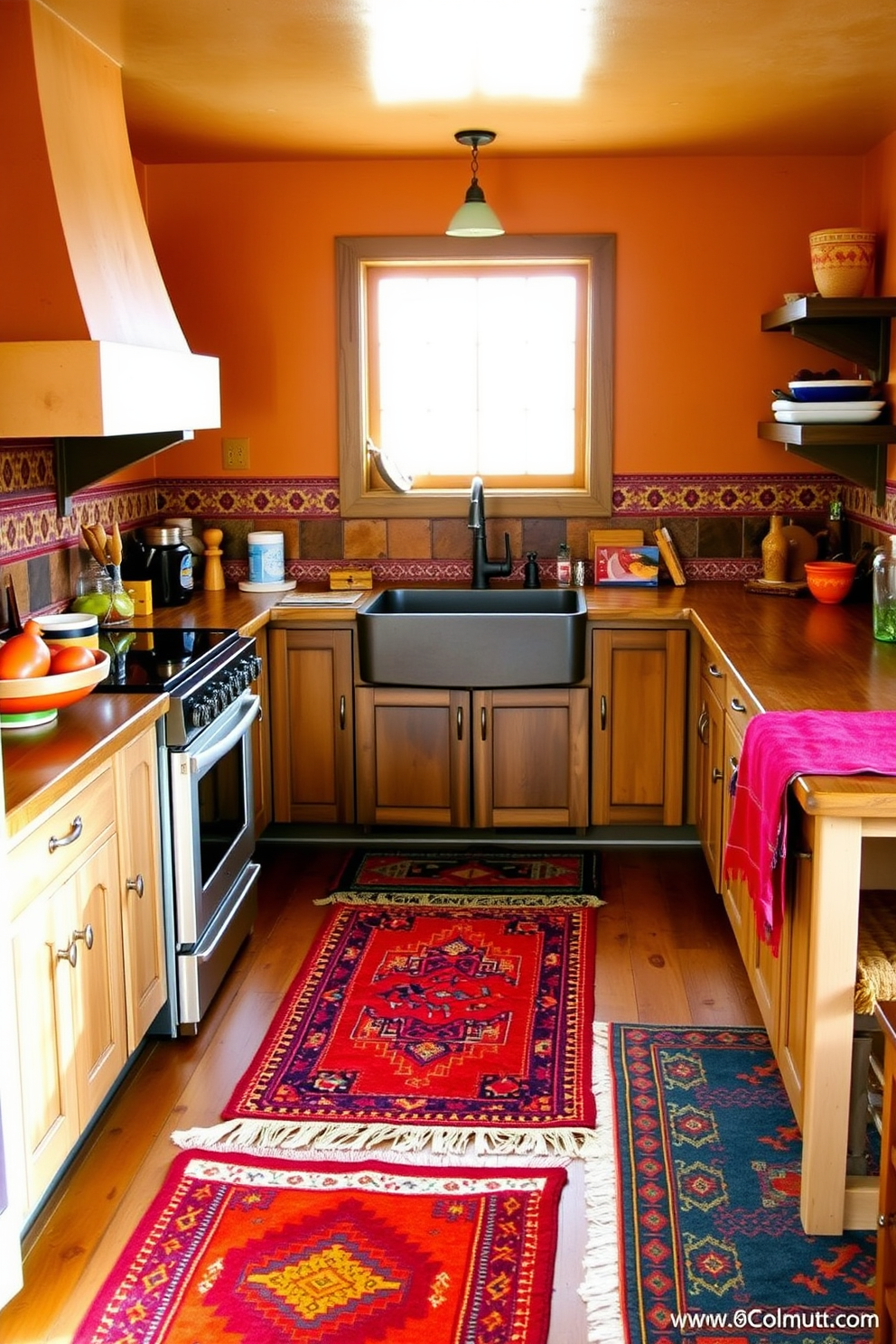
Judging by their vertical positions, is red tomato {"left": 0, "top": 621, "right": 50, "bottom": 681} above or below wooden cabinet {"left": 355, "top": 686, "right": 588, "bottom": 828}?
above

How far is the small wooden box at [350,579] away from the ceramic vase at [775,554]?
4.64 ft

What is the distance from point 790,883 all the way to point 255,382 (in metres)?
3.11

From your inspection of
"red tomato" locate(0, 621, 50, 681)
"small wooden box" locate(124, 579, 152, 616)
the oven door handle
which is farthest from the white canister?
"red tomato" locate(0, 621, 50, 681)

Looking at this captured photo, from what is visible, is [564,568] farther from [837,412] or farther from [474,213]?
[474,213]

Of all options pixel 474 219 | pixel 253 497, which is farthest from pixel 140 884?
pixel 474 219

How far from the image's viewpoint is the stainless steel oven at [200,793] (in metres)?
3.29

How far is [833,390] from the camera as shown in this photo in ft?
14.3

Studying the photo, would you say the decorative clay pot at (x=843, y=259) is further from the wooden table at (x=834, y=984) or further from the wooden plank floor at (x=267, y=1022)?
the wooden table at (x=834, y=984)

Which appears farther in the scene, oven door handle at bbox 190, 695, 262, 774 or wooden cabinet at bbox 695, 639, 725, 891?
wooden cabinet at bbox 695, 639, 725, 891

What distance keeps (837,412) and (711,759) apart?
1158 mm

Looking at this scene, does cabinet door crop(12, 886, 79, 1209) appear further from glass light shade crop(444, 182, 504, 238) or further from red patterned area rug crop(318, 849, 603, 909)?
glass light shade crop(444, 182, 504, 238)

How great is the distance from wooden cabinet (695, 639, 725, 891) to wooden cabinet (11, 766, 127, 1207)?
1778 mm

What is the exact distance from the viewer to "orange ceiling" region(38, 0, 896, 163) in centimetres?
322

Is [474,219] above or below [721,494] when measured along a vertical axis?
above
